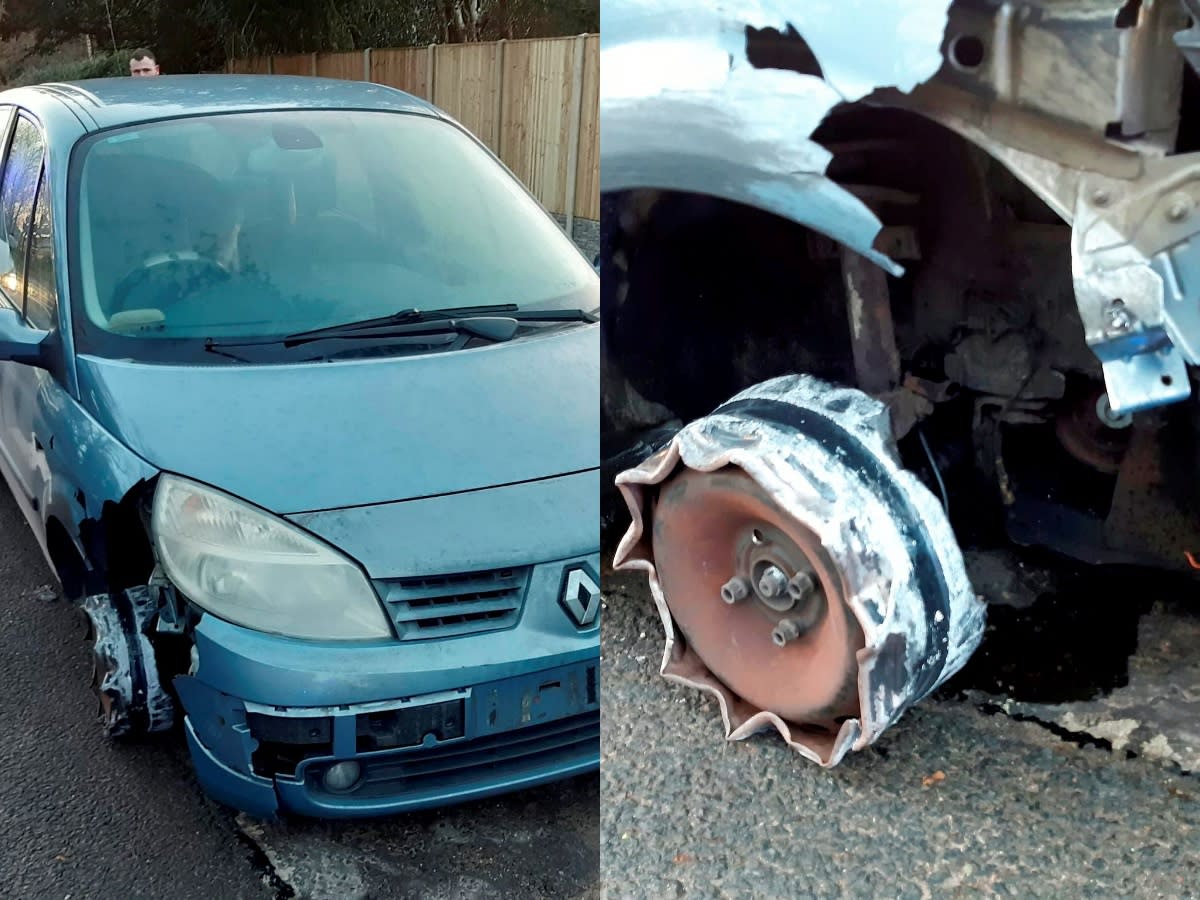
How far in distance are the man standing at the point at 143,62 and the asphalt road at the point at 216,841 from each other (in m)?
1.04

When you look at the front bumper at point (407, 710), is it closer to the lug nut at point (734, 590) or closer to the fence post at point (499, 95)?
the lug nut at point (734, 590)

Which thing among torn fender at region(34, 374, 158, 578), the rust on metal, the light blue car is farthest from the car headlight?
the rust on metal

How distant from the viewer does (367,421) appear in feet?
5.02

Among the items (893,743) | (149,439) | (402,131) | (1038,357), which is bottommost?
(893,743)

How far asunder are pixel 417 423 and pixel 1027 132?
2.73ft

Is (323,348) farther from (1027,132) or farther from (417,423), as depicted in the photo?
(1027,132)

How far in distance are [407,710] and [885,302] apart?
2.76 ft

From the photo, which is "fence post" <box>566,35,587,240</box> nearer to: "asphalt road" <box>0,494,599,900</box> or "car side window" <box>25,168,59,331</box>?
"asphalt road" <box>0,494,599,900</box>

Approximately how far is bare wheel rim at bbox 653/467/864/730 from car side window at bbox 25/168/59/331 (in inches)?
44.4

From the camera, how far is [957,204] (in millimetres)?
1524

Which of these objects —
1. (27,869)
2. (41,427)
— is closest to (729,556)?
(27,869)

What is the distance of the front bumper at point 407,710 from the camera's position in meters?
1.39

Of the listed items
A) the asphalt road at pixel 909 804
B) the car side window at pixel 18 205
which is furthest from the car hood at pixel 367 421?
the car side window at pixel 18 205

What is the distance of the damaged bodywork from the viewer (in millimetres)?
1002
